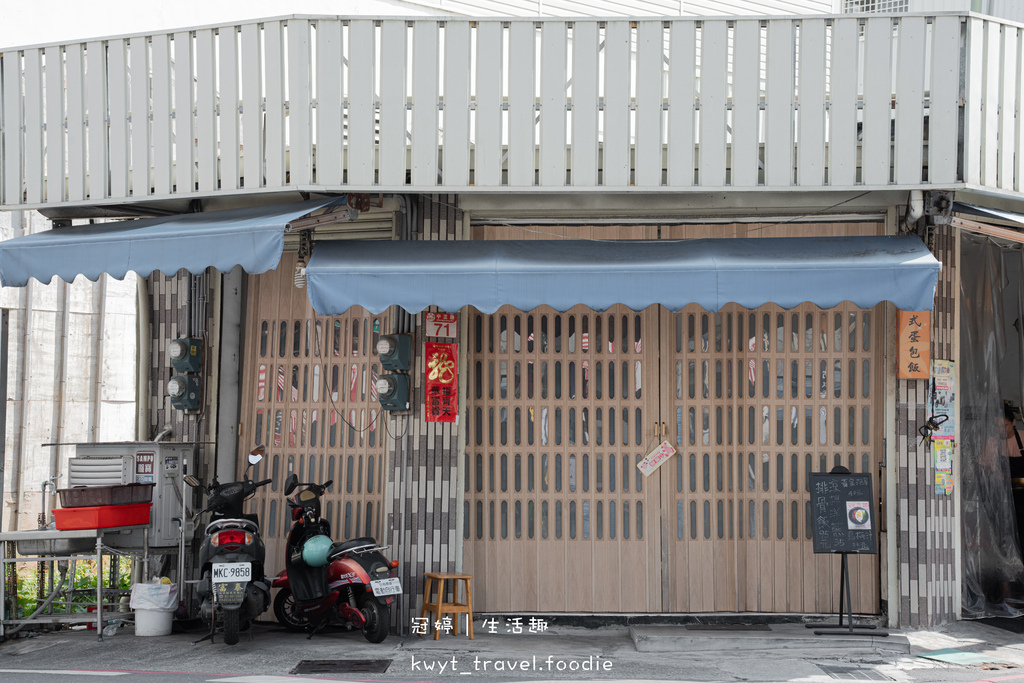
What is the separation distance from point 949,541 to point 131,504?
7.52 m

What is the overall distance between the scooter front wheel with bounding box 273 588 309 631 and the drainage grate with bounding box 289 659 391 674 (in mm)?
1213

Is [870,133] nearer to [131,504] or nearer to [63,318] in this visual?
[131,504]

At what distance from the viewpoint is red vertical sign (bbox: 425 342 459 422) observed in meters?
8.86

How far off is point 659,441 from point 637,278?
202cm

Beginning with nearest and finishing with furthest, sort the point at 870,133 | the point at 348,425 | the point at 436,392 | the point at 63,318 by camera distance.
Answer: the point at 870,133
the point at 436,392
the point at 348,425
the point at 63,318

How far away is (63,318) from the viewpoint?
12.6 m

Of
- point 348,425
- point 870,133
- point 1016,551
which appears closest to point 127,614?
point 348,425

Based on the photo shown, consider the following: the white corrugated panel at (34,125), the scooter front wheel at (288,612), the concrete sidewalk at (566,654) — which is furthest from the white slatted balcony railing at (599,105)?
the concrete sidewalk at (566,654)

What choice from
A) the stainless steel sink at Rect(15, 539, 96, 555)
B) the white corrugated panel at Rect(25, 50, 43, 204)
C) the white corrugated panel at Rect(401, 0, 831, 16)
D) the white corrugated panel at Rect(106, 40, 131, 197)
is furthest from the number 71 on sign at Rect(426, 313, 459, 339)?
the white corrugated panel at Rect(401, 0, 831, 16)

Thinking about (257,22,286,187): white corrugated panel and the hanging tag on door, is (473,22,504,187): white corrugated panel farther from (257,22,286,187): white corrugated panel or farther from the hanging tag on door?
the hanging tag on door

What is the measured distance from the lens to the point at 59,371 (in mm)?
12570

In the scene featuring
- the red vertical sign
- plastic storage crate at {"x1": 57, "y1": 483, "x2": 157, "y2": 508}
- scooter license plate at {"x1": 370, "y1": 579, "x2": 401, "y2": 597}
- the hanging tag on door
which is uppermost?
the red vertical sign

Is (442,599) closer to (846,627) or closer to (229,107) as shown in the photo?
(846,627)

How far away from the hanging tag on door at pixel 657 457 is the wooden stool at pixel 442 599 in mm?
1911
